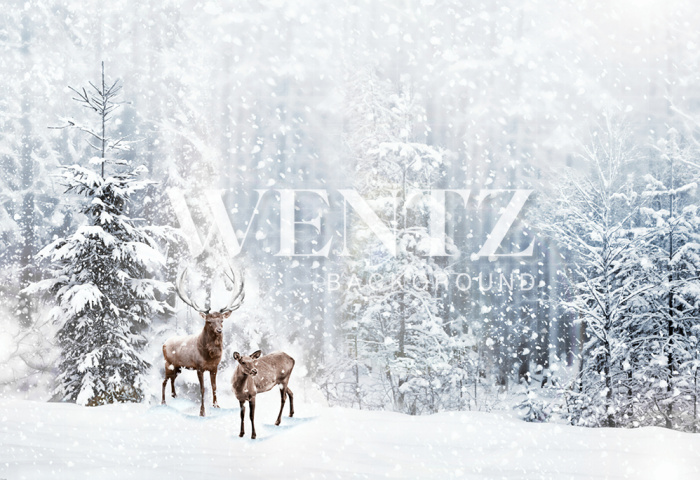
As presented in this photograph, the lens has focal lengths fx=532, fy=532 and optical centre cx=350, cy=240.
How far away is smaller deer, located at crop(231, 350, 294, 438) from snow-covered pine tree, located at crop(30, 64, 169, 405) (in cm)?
214

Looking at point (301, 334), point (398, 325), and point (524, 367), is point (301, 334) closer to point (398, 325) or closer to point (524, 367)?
point (398, 325)

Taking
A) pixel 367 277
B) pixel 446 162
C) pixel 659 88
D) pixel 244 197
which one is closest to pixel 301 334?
pixel 367 277

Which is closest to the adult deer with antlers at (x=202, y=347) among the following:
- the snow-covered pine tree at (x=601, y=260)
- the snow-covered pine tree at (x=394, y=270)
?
the snow-covered pine tree at (x=394, y=270)

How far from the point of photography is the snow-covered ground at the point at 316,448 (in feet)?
11.6

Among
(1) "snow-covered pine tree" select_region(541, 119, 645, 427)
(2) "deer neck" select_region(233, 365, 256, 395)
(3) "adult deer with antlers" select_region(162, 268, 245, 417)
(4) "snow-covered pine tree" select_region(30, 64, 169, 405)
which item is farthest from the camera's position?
(1) "snow-covered pine tree" select_region(541, 119, 645, 427)

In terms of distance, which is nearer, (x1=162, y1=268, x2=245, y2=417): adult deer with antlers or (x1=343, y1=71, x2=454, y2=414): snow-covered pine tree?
(x1=162, y1=268, x2=245, y2=417): adult deer with antlers

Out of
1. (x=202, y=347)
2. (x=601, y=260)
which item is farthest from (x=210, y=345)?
(x=601, y=260)

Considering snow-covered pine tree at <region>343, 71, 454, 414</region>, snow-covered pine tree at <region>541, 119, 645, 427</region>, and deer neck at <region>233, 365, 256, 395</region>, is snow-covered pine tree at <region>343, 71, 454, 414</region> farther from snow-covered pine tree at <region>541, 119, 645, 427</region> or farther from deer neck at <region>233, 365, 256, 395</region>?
deer neck at <region>233, 365, 256, 395</region>

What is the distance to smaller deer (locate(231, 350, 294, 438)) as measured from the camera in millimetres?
3426

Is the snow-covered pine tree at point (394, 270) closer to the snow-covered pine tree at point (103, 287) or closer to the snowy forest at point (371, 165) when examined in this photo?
the snowy forest at point (371, 165)

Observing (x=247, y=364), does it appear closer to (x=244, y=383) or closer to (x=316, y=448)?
(x=244, y=383)

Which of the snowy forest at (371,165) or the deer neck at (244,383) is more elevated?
the snowy forest at (371,165)

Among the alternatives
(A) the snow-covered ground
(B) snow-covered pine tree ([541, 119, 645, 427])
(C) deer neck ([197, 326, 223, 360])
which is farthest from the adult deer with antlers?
(B) snow-covered pine tree ([541, 119, 645, 427])

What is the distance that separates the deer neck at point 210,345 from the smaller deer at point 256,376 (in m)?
0.34
